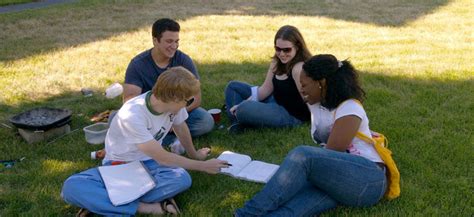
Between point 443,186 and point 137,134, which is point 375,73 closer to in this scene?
point 443,186

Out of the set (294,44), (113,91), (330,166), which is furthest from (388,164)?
(113,91)

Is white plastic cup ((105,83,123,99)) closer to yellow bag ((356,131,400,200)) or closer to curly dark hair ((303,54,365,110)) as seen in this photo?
curly dark hair ((303,54,365,110))

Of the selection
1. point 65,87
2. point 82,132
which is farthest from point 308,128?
point 65,87

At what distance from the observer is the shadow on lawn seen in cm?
952

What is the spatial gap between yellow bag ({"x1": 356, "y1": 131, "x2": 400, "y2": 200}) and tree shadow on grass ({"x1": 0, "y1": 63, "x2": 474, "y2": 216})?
0.10 metres

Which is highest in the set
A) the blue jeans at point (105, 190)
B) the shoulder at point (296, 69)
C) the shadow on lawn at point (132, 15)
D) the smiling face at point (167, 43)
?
the smiling face at point (167, 43)

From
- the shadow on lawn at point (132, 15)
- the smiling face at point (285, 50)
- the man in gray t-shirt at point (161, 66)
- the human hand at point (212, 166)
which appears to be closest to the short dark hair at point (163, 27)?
the man in gray t-shirt at point (161, 66)

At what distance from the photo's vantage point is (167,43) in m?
4.58

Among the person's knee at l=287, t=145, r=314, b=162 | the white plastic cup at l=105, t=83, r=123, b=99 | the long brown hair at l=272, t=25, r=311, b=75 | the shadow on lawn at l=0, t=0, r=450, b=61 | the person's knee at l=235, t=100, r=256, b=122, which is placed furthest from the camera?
the shadow on lawn at l=0, t=0, r=450, b=61

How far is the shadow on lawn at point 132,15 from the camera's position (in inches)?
375

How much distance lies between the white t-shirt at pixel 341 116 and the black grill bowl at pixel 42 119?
104 inches

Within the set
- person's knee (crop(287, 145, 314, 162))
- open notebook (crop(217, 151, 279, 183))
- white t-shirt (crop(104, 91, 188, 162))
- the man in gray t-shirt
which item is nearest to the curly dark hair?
person's knee (crop(287, 145, 314, 162))

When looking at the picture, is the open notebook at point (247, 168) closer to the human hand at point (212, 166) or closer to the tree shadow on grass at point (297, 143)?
the tree shadow on grass at point (297, 143)

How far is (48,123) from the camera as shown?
484 cm
